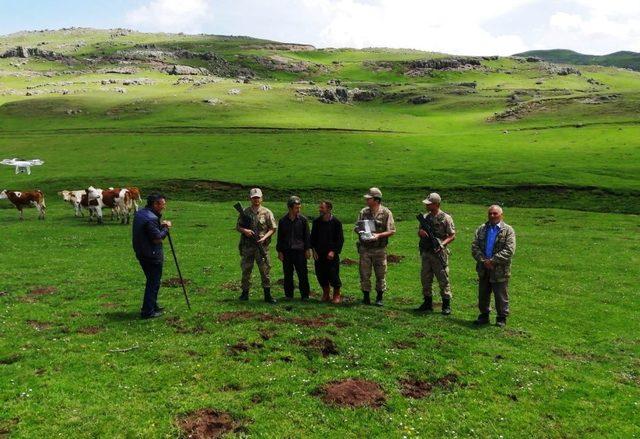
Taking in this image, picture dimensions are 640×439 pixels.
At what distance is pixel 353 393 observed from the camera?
482 inches

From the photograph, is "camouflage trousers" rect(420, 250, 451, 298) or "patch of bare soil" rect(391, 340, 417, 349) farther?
"camouflage trousers" rect(420, 250, 451, 298)

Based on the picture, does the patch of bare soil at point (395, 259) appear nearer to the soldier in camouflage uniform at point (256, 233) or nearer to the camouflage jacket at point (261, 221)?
the soldier in camouflage uniform at point (256, 233)

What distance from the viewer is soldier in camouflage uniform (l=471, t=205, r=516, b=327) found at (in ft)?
55.1

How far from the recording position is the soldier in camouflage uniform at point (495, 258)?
1680 cm

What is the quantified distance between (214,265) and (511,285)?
15.5 meters

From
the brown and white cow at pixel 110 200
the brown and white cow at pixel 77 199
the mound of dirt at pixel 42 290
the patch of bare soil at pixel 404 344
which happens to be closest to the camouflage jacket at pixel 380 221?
the patch of bare soil at pixel 404 344

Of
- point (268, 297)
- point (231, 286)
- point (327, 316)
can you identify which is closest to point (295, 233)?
point (268, 297)

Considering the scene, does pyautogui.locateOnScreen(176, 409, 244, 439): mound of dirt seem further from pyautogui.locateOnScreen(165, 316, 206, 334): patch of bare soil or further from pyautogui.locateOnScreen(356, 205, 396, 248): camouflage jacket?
pyautogui.locateOnScreen(356, 205, 396, 248): camouflage jacket

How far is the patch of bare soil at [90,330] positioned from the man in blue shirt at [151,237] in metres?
1.70

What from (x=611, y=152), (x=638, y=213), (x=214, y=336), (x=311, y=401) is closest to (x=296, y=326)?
(x=214, y=336)

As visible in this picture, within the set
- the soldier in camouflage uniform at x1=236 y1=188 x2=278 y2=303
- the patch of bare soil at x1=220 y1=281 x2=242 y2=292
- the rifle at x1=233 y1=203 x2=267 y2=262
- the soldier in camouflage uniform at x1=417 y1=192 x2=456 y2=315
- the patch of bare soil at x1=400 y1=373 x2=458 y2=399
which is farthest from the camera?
the patch of bare soil at x1=220 y1=281 x2=242 y2=292

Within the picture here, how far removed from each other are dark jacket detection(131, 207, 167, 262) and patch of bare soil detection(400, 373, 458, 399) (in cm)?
887

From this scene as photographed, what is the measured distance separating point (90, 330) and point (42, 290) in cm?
683

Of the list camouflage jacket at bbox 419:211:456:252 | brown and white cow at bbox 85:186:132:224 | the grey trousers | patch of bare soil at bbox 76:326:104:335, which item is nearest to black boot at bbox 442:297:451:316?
the grey trousers
